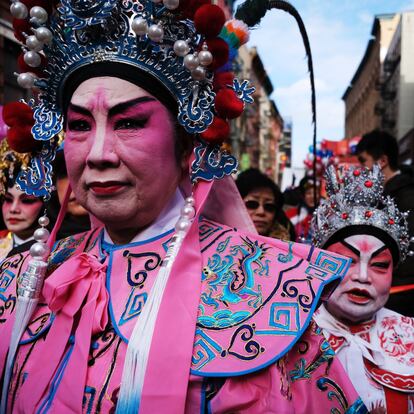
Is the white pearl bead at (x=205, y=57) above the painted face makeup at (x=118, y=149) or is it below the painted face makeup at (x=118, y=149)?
above

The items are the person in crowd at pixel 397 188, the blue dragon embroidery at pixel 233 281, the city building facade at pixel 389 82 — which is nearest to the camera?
the blue dragon embroidery at pixel 233 281

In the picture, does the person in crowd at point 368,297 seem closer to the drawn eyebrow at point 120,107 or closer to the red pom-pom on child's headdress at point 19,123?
the drawn eyebrow at point 120,107

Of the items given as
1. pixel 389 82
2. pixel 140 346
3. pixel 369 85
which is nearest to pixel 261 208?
pixel 140 346

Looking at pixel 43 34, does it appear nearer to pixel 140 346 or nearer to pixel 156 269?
pixel 156 269

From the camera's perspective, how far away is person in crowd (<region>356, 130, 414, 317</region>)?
4027 millimetres

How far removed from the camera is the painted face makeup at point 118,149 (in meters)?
1.81

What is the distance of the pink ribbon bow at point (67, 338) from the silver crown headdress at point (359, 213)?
5.41 feet

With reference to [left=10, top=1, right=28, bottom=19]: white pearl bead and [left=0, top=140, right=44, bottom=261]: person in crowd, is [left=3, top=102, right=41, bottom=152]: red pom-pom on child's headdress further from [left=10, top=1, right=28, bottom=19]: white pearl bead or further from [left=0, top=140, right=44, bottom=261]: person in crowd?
[left=0, top=140, right=44, bottom=261]: person in crowd

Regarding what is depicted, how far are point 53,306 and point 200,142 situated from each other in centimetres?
74

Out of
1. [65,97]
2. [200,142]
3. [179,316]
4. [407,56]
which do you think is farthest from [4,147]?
[407,56]

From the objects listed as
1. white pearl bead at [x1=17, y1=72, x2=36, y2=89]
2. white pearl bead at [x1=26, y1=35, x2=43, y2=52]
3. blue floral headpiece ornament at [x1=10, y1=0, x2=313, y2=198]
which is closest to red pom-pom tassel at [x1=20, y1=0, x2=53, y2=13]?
blue floral headpiece ornament at [x1=10, y1=0, x2=313, y2=198]

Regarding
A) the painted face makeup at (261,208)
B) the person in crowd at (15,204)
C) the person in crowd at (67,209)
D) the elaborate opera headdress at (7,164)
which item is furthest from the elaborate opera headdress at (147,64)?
the painted face makeup at (261,208)

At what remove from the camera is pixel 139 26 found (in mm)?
1795

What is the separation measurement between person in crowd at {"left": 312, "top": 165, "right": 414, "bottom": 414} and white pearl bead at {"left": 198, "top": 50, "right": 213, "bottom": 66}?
1576 millimetres
